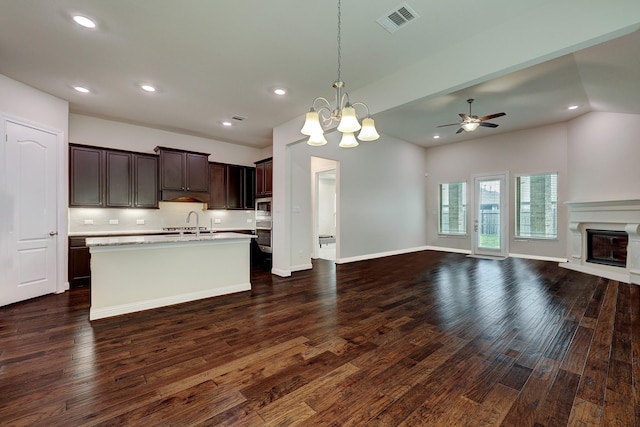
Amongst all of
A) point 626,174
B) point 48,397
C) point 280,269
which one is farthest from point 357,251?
point 48,397

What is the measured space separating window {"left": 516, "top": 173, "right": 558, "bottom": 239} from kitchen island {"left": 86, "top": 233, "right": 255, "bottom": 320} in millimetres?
7090

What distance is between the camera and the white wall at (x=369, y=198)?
5898mm

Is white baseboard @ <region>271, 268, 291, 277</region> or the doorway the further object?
the doorway

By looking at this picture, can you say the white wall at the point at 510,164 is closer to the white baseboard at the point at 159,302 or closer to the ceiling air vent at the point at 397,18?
the ceiling air vent at the point at 397,18

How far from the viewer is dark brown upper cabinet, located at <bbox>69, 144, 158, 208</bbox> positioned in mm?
4848

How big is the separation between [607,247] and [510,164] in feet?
9.19

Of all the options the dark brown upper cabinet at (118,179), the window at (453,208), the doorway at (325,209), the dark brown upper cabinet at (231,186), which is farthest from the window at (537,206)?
the dark brown upper cabinet at (118,179)

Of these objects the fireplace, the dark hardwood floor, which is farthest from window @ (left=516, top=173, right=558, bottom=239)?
the dark hardwood floor

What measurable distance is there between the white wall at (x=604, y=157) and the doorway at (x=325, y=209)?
5349 mm

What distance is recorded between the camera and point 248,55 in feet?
10.6

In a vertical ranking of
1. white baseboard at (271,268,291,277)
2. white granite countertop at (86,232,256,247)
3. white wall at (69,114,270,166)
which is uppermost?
white wall at (69,114,270,166)

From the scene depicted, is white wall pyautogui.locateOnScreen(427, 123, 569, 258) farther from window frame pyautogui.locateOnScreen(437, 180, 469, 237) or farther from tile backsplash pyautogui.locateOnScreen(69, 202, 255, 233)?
tile backsplash pyautogui.locateOnScreen(69, 202, 255, 233)

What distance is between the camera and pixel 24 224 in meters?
3.95

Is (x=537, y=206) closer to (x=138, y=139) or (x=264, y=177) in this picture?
(x=264, y=177)
